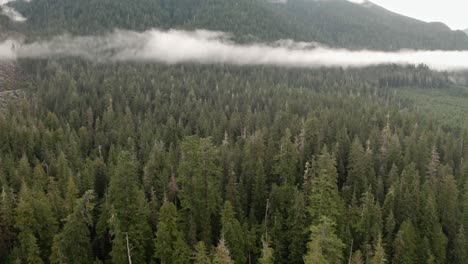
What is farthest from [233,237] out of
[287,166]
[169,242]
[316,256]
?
[287,166]

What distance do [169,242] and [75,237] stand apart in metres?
11.3

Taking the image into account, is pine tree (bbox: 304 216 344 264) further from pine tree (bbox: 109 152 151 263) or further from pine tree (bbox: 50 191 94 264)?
pine tree (bbox: 50 191 94 264)

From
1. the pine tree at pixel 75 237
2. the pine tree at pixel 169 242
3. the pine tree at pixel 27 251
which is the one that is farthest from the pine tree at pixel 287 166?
the pine tree at pixel 27 251

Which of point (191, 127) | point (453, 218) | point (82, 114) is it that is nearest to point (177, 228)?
point (453, 218)

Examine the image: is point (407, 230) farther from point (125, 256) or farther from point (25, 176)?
point (25, 176)

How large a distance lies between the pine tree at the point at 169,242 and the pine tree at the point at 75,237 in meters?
8.93

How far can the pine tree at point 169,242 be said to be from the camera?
180 ft

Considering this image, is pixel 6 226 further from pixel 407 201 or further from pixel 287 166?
pixel 407 201

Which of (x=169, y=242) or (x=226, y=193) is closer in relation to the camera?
(x=169, y=242)

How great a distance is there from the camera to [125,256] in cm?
5525

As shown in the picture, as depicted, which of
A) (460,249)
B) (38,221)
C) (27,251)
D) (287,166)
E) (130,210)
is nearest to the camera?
(27,251)

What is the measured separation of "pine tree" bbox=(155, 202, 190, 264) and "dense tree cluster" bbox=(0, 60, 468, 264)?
16 centimetres

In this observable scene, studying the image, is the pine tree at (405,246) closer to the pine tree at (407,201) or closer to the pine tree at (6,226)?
the pine tree at (407,201)

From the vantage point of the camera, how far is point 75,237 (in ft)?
174
